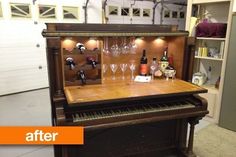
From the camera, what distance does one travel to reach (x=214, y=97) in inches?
133

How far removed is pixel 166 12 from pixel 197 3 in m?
4.31

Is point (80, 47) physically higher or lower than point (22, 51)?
higher

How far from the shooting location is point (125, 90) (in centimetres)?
204

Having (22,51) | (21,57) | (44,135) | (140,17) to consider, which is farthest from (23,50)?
(140,17)

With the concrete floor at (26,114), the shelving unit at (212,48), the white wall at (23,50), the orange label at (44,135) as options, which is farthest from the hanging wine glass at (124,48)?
the white wall at (23,50)

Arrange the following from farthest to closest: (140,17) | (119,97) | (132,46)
Answer: (140,17) < (132,46) < (119,97)

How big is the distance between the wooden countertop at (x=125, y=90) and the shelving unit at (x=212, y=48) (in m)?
1.34

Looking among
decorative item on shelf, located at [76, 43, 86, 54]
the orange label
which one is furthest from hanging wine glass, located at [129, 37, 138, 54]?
the orange label

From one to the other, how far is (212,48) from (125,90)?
87.6 inches

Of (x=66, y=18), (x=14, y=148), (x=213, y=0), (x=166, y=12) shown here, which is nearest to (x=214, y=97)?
(x=213, y=0)

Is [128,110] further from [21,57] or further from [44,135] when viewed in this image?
[21,57]

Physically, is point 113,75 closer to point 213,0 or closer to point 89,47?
point 89,47

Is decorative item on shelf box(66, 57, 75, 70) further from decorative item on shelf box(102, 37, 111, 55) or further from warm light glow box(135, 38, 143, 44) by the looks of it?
warm light glow box(135, 38, 143, 44)

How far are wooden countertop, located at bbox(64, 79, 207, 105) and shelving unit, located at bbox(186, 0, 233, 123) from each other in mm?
1341
